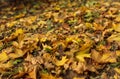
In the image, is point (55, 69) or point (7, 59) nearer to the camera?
point (55, 69)

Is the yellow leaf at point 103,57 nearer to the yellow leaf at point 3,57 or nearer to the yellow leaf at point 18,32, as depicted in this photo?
the yellow leaf at point 3,57

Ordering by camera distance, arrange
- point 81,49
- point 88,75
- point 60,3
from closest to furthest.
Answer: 1. point 88,75
2. point 81,49
3. point 60,3

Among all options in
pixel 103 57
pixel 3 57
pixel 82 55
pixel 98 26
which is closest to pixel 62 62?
pixel 82 55

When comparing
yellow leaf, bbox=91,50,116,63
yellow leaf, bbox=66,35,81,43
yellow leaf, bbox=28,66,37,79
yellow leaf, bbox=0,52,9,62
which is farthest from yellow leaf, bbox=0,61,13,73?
yellow leaf, bbox=91,50,116,63

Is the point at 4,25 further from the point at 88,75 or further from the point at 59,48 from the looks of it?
the point at 88,75

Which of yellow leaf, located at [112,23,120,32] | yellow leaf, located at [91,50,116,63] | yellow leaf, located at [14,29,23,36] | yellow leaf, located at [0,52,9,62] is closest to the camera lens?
yellow leaf, located at [91,50,116,63]

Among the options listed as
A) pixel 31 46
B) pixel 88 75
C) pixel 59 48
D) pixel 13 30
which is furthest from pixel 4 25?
pixel 88 75

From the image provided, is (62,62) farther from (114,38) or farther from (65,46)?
(114,38)

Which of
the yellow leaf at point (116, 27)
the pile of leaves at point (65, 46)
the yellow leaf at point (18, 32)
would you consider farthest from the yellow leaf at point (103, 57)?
the yellow leaf at point (18, 32)

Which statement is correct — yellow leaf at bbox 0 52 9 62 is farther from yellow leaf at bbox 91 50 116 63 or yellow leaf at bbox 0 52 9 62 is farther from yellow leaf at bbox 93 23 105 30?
yellow leaf at bbox 93 23 105 30
